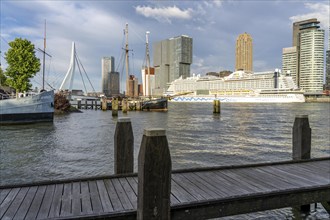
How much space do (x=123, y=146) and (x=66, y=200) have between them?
6.07ft

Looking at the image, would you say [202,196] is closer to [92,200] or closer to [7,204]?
[92,200]

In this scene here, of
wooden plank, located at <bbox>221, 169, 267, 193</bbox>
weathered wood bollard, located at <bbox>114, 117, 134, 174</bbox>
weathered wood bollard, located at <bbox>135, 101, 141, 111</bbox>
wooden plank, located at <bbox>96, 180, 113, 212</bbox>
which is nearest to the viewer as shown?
wooden plank, located at <bbox>96, 180, 113, 212</bbox>

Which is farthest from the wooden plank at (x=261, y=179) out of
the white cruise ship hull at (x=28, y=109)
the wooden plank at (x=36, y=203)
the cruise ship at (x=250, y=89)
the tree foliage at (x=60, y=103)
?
the cruise ship at (x=250, y=89)

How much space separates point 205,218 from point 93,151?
12.3 meters

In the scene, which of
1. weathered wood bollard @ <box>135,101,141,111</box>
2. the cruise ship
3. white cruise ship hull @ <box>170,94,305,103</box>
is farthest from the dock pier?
white cruise ship hull @ <box>170,94,305,103</box>

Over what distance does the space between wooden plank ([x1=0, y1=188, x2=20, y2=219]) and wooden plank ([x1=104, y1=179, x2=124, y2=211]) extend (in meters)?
1.64

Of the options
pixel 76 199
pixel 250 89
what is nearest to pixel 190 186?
pixel 76 199

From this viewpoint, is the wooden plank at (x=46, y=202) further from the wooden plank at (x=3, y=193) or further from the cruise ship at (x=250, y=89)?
the cruise ship at (x=250, y=89)

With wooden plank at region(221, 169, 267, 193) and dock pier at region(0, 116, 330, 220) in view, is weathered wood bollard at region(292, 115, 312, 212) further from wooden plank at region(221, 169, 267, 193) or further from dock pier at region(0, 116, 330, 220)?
wooden plank at region(221, 169, 267, 193)

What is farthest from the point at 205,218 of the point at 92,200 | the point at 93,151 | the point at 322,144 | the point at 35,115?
the point at 35,115

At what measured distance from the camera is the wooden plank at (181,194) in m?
4.57

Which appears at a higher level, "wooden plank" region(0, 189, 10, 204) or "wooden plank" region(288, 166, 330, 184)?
"wooden plank" region(288, 166, 330, 184)

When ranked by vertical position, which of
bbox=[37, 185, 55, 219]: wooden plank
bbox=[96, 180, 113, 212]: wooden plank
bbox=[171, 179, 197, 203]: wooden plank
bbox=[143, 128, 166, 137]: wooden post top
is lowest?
bbox=[37, 185, 55, 219]: wooden plank

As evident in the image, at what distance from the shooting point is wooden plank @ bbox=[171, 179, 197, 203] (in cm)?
457
